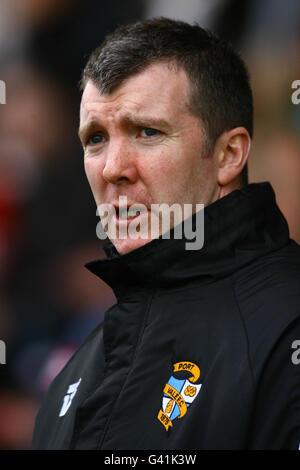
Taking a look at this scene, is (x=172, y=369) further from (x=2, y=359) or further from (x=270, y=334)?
(x=2, y=359)

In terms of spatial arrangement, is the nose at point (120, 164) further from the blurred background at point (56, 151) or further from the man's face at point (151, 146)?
the blurred background at point (56, 151)

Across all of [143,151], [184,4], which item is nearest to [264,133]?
[184,4]

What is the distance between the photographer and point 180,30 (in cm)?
207

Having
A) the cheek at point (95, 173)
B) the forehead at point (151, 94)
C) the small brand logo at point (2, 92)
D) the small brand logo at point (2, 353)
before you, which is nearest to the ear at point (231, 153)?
the forehead at point (151, 94)

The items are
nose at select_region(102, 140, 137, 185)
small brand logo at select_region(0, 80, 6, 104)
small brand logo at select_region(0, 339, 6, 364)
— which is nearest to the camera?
nose at select_region(102, 140, 137, 185)

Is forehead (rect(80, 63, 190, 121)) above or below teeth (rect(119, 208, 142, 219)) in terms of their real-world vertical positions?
above

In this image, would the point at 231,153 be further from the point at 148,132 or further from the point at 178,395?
the point at 178,395

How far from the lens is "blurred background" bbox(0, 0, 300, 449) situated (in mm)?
3715

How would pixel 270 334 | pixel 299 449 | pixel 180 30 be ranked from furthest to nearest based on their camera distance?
1. pixel 180 30
2. pixel 270 334
3. pixel 299 449

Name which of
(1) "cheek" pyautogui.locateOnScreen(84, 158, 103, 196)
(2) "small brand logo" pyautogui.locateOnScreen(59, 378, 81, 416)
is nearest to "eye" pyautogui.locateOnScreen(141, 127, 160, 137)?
(1) "cheek" pyautogui.locateOnScreen(84, 158, 103, 196)

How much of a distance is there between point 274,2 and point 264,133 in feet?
2.32

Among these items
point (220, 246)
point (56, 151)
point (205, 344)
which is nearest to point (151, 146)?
point (220, 246)

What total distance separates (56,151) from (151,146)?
2.54 m

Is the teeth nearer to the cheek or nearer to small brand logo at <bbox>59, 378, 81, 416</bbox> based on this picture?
the cheek
